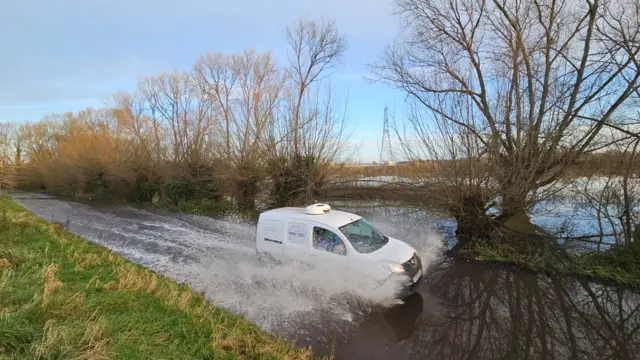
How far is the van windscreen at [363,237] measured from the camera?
24.1 ft

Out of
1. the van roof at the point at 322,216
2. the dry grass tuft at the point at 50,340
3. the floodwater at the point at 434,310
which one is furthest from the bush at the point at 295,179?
the dry grass tuft at the point at 50,340

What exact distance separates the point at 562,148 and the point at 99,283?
13976mm

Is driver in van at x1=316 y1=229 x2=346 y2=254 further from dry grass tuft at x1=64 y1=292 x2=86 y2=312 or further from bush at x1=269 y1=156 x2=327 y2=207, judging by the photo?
bush at x1=269 y1=156 x2=327 y2=207

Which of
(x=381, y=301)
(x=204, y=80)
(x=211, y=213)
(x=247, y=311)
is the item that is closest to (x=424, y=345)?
(x=381, y=301)

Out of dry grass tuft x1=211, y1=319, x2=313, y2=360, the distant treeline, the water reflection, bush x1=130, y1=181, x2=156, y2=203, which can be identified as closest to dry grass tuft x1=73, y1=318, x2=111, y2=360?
dry grass tuft x1=211, y1=319, x2=313, y2=360

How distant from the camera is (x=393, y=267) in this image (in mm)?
6660

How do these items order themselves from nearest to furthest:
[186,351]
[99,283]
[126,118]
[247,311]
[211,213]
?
[186,351], [99,283], [247,311], [211,213], [126,118]

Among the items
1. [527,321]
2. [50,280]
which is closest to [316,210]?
[527,321]

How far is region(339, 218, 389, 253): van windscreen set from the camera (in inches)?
290

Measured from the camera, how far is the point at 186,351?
386cm

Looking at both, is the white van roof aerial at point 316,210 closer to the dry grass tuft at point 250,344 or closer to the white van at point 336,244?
the white van at point 336,244

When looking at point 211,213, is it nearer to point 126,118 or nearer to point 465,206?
point 465,206

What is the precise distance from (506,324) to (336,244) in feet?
12.0

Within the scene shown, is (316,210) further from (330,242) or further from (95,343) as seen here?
(95,343)
